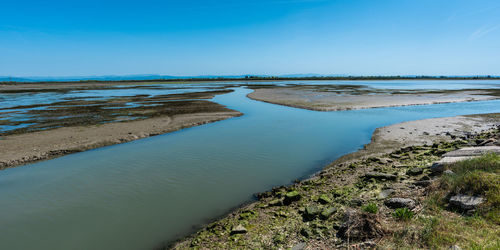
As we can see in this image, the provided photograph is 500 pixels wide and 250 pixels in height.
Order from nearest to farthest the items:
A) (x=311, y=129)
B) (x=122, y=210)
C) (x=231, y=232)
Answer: (x=231, y=232) → (x=122, y=210) → (x=311, y=129)

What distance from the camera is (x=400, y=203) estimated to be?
19.5 feet

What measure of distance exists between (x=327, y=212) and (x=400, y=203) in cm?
181

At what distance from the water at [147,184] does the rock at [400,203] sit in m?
4.40

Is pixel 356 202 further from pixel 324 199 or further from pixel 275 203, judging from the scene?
pixel 275 203

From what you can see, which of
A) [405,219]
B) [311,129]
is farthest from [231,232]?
[311,129]

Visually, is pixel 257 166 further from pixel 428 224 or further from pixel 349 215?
pixel 428 224

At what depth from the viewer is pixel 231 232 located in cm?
617

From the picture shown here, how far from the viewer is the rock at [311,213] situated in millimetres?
6291

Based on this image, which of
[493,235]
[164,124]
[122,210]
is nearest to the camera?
[493,235]

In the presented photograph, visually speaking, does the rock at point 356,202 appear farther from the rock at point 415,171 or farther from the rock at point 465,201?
the rock at point 415,171

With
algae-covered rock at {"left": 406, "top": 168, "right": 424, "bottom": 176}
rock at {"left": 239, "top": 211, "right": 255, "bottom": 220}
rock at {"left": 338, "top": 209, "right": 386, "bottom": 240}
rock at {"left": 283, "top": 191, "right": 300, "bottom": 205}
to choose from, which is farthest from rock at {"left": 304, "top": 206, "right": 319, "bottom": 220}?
algae-covered rock at {"left": 406, "top": 168, "right": 424, "bottom": 176}

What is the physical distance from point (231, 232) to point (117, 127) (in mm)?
17295

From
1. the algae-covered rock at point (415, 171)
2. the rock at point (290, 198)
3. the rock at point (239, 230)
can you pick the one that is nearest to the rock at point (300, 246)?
the rock at point (239, 230)

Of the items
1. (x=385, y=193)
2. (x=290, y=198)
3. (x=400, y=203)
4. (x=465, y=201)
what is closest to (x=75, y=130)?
(x=290, y=198)
